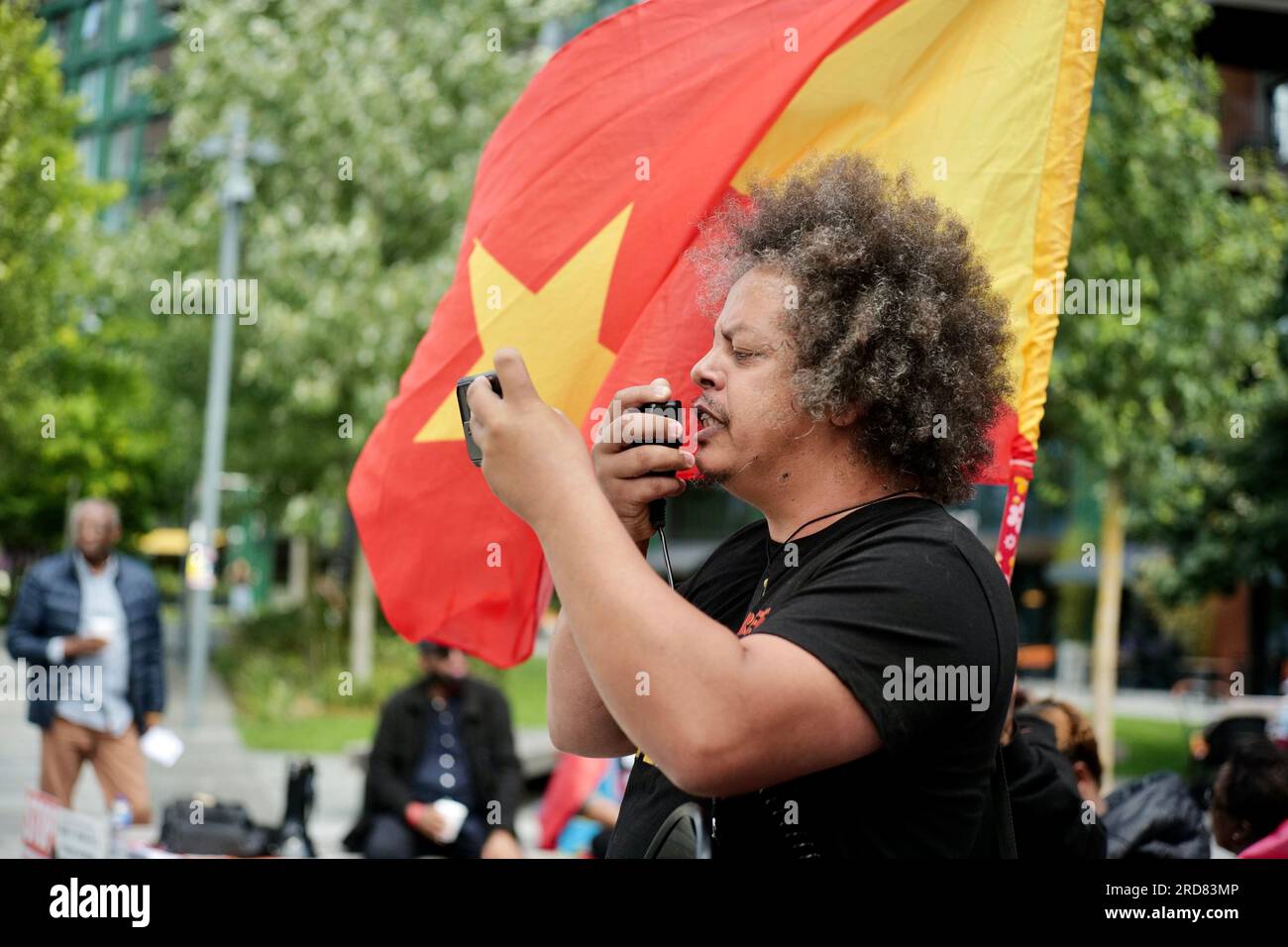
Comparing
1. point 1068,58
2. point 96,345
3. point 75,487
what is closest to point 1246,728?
point 1068,58

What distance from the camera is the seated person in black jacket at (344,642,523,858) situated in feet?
21.9

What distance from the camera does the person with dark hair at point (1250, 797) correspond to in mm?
4367

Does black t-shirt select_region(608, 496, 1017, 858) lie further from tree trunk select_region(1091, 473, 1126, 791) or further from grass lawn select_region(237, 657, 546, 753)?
tree trunk select_region(1091, 473, 1126, 791)

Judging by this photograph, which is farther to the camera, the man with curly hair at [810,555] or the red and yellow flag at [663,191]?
the red and yellow flag at [663,191]

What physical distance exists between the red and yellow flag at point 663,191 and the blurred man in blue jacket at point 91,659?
203 inches

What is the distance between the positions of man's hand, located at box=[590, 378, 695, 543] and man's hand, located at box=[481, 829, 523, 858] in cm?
508

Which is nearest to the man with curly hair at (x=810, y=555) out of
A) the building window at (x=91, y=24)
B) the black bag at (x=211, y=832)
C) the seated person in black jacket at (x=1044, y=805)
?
the seated person in black jacket at (x=1044, y=805)

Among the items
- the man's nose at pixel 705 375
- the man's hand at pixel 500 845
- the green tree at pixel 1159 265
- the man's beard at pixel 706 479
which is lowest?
the man's hand at pixel 500 845

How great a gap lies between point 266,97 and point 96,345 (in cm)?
1429

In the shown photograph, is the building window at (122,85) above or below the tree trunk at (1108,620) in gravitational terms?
above

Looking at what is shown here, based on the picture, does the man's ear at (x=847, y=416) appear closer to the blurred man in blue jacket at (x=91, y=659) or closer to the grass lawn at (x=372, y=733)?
Answer: the blurred man in blue jacket at (x=91, y=659)

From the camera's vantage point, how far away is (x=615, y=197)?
313 centimetres

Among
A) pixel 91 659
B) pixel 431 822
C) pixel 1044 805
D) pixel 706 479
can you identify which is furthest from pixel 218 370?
pixel 706 479
